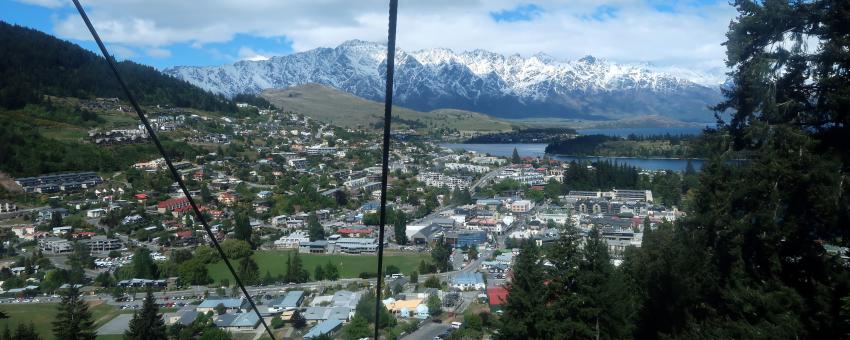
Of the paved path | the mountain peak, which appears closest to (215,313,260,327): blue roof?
the paved path

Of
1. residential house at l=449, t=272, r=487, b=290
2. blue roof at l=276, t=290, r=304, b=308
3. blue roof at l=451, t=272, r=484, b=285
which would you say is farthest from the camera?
blue roof at l=451, t=272, r=484, b=285

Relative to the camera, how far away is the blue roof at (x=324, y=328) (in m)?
5.35

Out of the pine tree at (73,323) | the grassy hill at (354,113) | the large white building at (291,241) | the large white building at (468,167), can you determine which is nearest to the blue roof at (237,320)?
the pine tree at (73,323)

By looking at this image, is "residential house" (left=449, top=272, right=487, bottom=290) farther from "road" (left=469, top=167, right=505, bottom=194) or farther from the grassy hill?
the grassy hill

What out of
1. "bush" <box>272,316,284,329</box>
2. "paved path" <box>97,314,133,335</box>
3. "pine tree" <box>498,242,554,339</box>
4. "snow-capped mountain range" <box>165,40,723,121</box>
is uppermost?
"snow-capped mountain range" <box>165,40,723,121</box>

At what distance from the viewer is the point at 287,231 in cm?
1112

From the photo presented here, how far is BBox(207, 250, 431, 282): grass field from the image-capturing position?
834 cm

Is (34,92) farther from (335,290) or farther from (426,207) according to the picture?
(335,290)

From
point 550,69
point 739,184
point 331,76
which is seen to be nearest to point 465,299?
point 739,184

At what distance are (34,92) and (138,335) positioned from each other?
14.0m

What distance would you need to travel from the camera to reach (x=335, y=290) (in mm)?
7250

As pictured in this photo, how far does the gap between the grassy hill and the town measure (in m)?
11.1

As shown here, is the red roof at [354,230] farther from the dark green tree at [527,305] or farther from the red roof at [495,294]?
the dark green tree at [527,305]

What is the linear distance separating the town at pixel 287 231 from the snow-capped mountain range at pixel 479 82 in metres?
38.4
